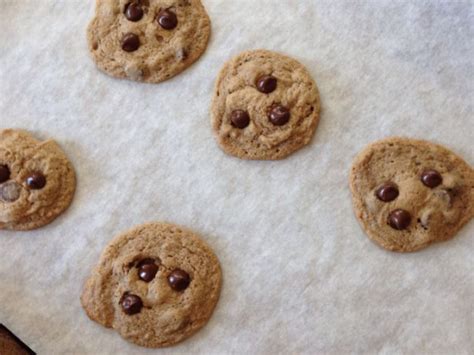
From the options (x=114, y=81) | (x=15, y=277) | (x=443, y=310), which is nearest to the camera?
(x=443, y=310)

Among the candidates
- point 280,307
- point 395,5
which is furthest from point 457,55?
point 280,307

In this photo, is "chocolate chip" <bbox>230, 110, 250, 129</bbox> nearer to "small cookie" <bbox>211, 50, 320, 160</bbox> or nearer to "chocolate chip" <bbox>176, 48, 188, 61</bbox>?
"small cookie" <bbox>211, 50, 320, 160</bbox>

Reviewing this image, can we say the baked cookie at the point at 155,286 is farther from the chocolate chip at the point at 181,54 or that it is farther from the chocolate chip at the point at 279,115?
the chocolate chip at the point at 181,54

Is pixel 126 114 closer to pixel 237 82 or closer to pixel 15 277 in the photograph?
pixel 237 82

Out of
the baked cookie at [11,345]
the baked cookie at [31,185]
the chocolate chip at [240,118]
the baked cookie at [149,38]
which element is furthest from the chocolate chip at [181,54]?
the baked cookie at [11,345]

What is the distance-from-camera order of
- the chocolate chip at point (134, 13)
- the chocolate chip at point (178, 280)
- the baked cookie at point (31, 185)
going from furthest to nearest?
the chocolate chip at point (134, 13) < the baked cookie at point (31, 185) < the chocolate chip at point (178, 280)

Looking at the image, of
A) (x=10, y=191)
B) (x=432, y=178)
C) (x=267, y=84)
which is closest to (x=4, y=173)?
(x=10, y=191)
